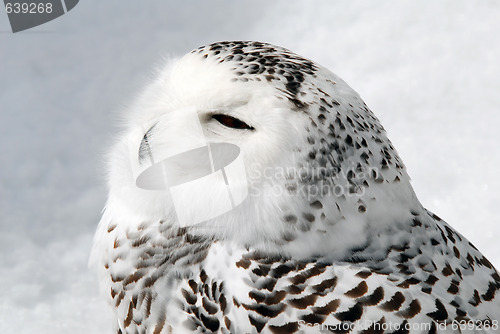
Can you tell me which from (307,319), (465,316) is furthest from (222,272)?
(465,316)

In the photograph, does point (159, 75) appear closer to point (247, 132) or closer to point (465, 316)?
point (247, 132)

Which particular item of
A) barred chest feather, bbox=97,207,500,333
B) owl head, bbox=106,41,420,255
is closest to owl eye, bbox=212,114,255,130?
owl head, bbox=106,41,420,255

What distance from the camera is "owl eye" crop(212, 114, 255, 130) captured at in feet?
3.97

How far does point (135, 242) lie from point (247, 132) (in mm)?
379

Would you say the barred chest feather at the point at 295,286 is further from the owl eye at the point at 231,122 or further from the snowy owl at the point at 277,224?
the owl eye at the point at 231,122

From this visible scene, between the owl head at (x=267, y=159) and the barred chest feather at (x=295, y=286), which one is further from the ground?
the owl head at (x=267, y=159)

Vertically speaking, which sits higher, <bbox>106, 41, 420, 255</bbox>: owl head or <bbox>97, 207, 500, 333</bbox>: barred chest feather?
<bbox>106, 41, 420, 255</bbox>: owl head

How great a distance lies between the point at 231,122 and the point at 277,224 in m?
0.24

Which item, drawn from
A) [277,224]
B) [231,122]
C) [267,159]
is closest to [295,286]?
[277,224]

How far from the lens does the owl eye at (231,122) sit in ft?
3.97

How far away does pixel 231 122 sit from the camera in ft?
4.00

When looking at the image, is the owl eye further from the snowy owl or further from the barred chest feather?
the barred chest feather

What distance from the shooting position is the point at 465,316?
1.20 metres

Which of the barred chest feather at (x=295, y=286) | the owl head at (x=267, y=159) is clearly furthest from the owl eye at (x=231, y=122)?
the barred chest feather at (x=295, y=286)
